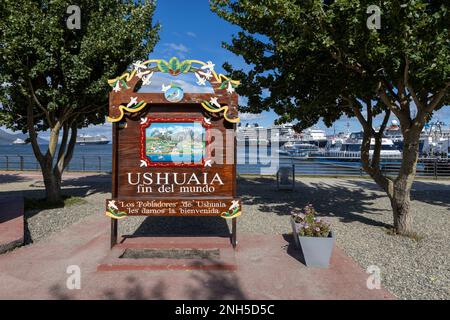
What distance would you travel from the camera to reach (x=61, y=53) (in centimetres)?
966

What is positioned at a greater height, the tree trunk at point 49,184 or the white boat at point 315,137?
the white boat at point 315,137

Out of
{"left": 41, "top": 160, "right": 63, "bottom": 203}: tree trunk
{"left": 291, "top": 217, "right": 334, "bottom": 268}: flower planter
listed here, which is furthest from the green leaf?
{"left": 41, "top": 160, "right": 63, "bottom": 203}: tree trunk

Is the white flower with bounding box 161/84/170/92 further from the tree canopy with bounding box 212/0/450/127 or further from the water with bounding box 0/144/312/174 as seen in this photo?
the tree canopy with bounding box 212/0/450/127

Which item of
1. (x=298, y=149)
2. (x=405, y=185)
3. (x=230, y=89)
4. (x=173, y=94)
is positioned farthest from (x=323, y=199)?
(x=298, y=149)

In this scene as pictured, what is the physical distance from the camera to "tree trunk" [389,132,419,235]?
743 cm

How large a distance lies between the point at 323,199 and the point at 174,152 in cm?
Result: 831

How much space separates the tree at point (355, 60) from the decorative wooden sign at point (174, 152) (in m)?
2.39

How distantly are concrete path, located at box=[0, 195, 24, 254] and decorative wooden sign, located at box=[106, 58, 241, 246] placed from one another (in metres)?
2.14

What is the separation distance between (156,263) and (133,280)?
61cm

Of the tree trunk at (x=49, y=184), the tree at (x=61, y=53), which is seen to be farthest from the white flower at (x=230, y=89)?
the tree trunk at (x=49, y=184)

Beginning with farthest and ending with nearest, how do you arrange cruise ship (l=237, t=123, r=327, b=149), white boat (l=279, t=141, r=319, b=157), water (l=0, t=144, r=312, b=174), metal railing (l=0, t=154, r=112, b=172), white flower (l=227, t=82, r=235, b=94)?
cruise ship (l=237, t=123, r=327, b=149), white boat (l=279, t=141, r=319, b=157), water (l=0, t=144, r=312, b=174), metal railing (l=0, t=154, r=112, b=172), white flower (l=227, t=82, r=235, b=94)

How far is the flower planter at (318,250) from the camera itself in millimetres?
5523

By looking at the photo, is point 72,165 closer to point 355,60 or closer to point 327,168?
point 327,168

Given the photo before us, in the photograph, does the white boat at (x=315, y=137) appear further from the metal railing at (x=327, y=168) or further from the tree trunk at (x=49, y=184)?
the tree trunk at (x=49, y=184)
